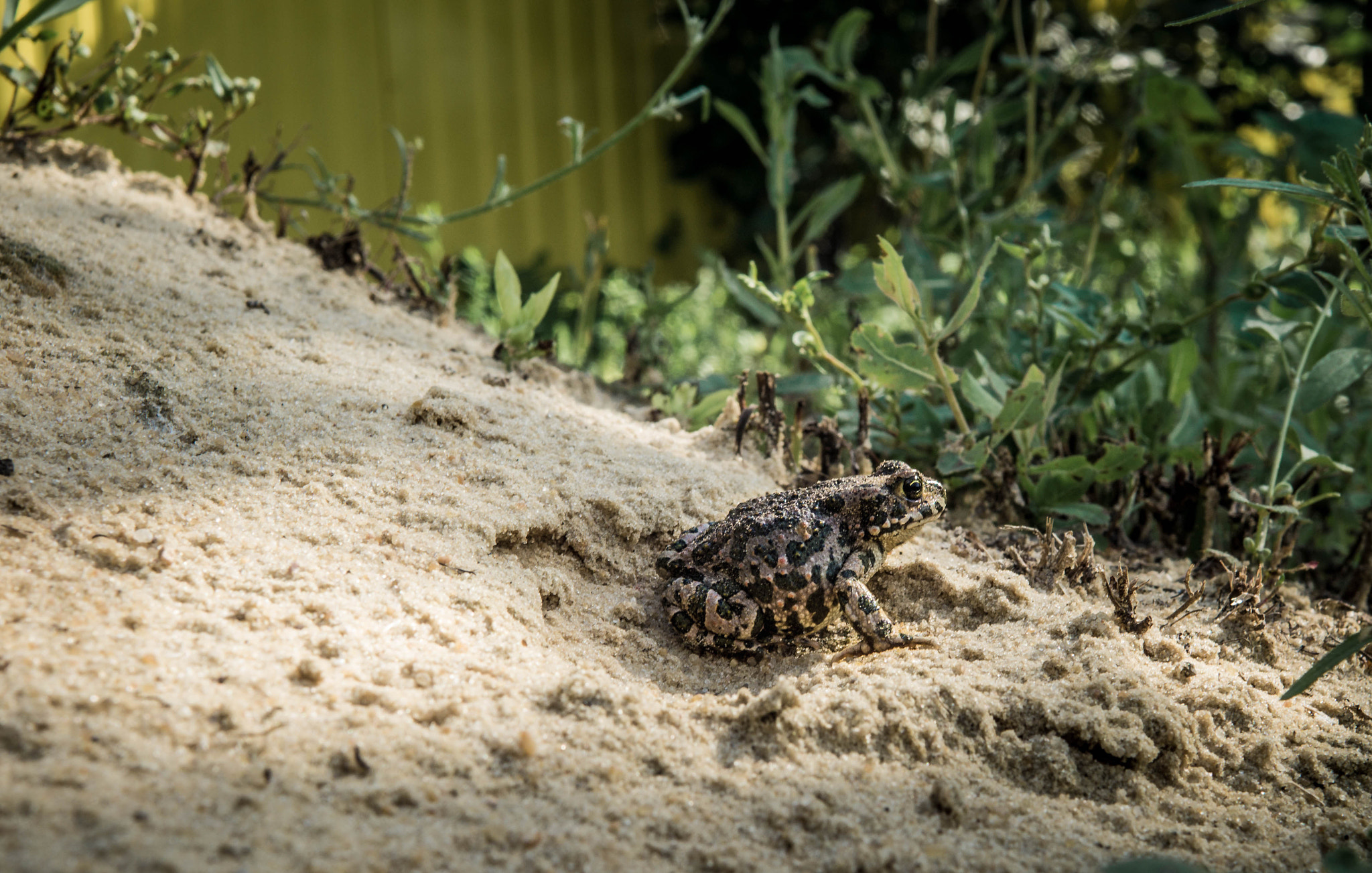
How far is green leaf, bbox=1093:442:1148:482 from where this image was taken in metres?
2.62

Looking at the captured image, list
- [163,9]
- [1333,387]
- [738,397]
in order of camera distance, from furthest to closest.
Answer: [163,9], [738,397], [1333,387]

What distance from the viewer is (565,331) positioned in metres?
4.11

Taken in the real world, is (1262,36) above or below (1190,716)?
above

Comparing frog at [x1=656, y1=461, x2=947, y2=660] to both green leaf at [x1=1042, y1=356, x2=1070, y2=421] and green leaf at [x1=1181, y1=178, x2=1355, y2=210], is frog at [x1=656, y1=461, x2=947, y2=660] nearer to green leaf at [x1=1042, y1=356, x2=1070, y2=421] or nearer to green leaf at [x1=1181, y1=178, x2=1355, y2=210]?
green leaf at [x1=1042, y1=356, x2=1070, y2=421]

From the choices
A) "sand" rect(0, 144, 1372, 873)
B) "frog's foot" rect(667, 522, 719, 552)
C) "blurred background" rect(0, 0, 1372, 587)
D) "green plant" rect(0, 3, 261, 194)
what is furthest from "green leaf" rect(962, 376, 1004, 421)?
"green plant" rect(0, 3, 261, 194)

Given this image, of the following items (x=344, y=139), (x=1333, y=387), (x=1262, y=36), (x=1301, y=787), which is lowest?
(x=1301, y=787)

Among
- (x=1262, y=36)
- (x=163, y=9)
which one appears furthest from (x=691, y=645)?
(x=1262, y=36)

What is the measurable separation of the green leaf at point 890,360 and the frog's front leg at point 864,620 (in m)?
0.65

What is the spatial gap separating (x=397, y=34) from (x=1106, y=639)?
488 centimetres

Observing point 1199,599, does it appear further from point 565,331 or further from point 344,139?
point 344,139

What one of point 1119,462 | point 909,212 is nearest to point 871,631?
point 1119,462

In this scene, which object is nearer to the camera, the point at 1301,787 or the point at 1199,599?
the point at 1301,787

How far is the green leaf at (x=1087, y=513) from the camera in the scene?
8.46ft

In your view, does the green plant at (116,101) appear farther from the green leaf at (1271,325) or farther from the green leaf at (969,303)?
the green leaf at (1271,325)
